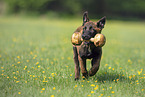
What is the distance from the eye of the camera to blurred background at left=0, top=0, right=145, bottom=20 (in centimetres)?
3462

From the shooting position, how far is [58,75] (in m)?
5.23

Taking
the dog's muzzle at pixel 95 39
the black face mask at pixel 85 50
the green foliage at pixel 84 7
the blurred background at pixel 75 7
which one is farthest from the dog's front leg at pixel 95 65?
the green foliage at pixel 84 7

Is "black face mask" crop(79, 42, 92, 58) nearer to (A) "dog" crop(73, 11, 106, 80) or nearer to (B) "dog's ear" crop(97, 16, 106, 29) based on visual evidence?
(A) "dog" crop(73, 11, 106, 80)

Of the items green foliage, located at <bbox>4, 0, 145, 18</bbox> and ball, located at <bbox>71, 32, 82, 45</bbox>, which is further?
green foliage, located at <bbox>4, 0, 145, 18</bbox>

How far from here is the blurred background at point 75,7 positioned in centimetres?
3462

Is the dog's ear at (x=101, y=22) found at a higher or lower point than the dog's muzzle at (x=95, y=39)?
higher

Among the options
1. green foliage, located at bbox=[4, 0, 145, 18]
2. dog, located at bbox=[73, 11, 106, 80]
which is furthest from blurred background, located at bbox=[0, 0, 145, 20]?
dog, located at bbox=[73, 11, 106, 80]

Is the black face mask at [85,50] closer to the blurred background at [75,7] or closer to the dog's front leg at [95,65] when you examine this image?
the dog's front leg at [95,65]

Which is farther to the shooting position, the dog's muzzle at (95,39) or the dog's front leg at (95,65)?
the dog's front leg at (95,65)

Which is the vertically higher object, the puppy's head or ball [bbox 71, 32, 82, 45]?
the puppy's head

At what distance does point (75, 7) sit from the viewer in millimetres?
39031

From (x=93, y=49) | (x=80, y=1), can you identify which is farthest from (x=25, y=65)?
(x=80, y=1)

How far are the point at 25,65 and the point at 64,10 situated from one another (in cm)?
3376

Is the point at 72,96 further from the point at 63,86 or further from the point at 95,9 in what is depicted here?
the point at 95,9
